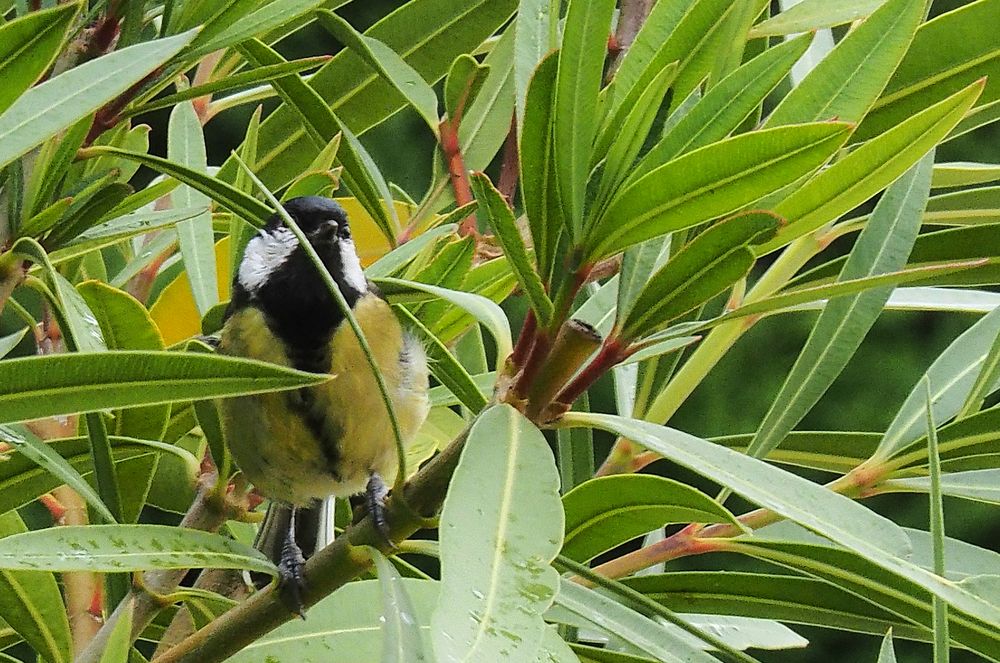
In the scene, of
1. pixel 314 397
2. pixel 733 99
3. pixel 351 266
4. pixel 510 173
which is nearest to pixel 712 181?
pixel 733 99

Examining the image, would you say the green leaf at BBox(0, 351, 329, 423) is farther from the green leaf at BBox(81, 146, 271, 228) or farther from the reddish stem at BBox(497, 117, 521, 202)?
the reddish stem at BBox(497, 117, 521, 202)

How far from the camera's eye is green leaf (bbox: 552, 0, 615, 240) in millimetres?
425

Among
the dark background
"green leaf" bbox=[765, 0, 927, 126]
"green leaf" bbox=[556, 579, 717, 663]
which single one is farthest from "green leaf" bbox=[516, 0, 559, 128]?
the dark background

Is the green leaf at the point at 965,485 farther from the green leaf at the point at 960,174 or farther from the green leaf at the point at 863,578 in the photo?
the green leaf at the point at 960,174

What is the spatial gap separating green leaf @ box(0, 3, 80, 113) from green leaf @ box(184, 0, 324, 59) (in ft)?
0.44

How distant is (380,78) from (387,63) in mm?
86

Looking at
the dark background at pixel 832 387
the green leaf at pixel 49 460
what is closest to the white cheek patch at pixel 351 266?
the green leaf at pixel 49 460

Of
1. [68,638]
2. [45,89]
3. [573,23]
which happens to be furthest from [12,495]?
[573,23]

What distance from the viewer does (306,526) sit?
95 centimetres

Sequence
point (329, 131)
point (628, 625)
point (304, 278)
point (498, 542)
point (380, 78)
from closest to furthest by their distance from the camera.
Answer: point (498, 542) < point (628, 625) < point (329, 131) < point (380, 78) < point (304, 278)

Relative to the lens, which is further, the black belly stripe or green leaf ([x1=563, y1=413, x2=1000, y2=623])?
the black belly stripe

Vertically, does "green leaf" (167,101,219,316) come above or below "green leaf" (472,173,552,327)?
below

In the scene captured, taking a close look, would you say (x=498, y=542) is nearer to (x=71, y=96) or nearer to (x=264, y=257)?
(x=71, y=96)

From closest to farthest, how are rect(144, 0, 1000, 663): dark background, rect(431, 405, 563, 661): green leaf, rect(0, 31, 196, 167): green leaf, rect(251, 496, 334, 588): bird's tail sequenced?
1. rect(431, 405, 563, 661): green leaf
2. rect(0, 31, 196, 167): green leaf
3. rect(251, 496, 334, 588): bird's tail
4. rect(144, 0, 1000, 663): dark background
